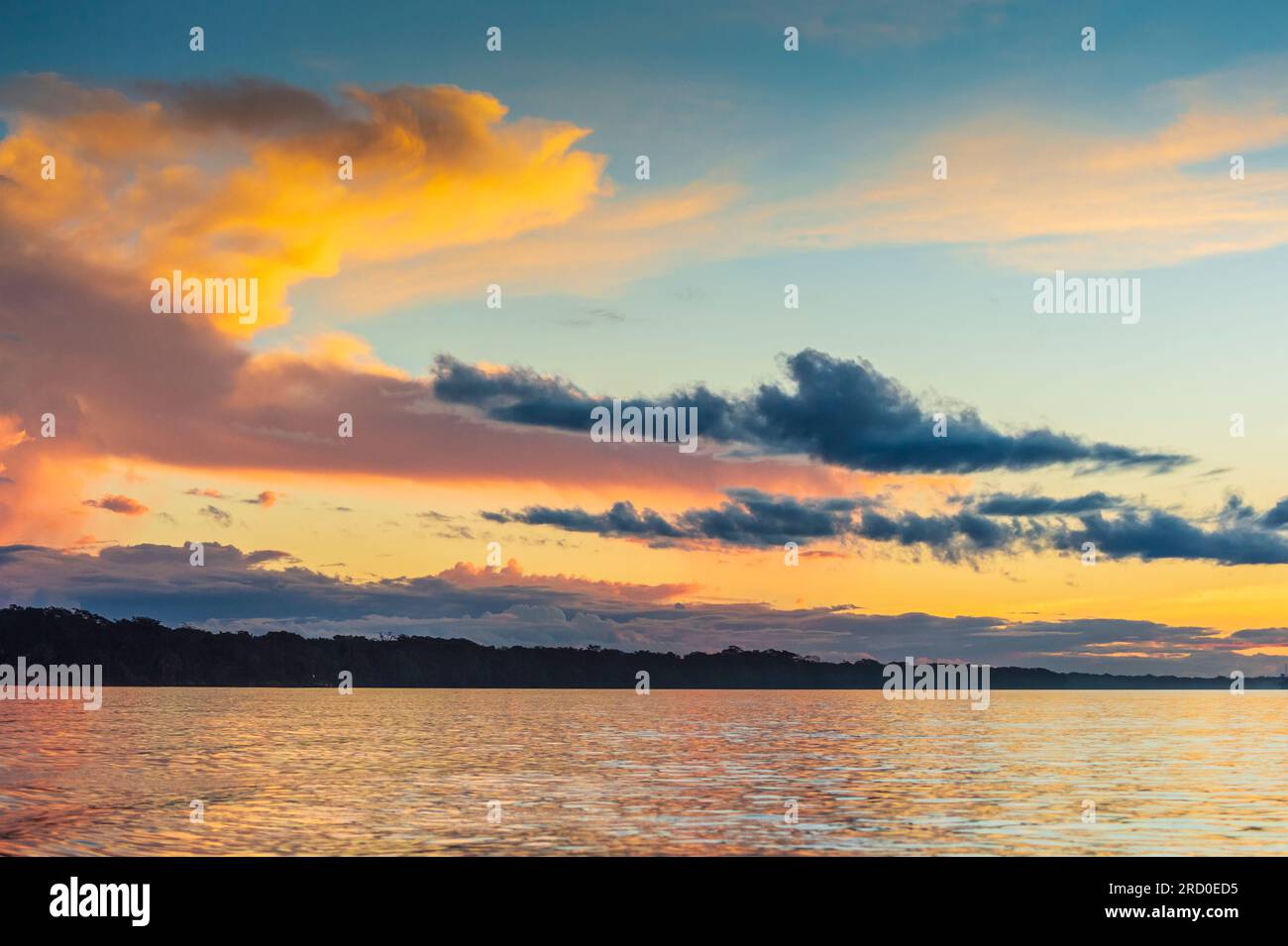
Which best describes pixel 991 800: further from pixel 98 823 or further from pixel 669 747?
pixel 669 747

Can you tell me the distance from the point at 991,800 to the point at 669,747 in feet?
206

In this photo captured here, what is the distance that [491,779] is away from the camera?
272 ft

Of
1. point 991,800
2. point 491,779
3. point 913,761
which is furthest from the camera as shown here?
point 913,761

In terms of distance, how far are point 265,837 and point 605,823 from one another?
15.7 metres

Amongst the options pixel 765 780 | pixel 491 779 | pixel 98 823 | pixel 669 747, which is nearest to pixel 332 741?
pixel 669 747
